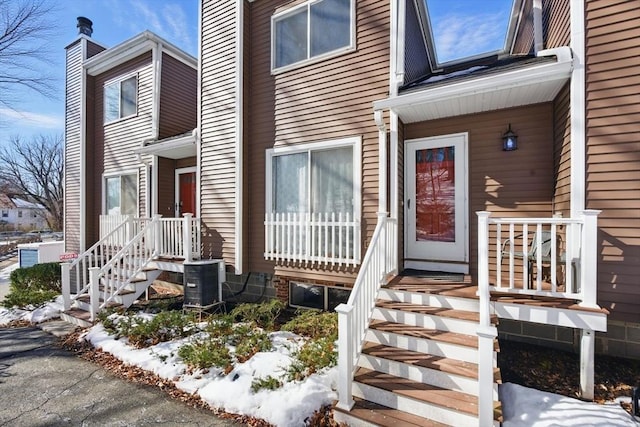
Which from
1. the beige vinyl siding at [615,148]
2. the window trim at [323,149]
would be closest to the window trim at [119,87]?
the window trim at [323,149]

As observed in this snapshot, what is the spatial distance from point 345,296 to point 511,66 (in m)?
4.13

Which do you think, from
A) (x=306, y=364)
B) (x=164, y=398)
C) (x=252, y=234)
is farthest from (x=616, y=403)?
(x=252, y=234)

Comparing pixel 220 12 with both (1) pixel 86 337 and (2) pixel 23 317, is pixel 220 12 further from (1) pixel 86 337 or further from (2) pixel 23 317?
(2) pixel 23 317

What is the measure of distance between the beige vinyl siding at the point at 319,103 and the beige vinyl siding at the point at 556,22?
2240 mm

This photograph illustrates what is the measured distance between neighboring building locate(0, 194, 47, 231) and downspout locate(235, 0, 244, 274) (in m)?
52.4

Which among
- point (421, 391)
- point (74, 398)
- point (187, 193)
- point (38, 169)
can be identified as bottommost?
point (74, 398)

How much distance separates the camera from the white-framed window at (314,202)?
A: 498 centimetres

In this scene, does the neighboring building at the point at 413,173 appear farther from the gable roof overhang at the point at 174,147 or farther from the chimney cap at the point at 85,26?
the chimney cap at the point at 85,26

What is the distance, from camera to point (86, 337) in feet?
15.7

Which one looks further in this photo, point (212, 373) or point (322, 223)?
point (322, 223)

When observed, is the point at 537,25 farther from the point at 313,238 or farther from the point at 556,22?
the point at 313,238

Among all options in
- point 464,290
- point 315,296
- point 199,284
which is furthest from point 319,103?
point 199,284

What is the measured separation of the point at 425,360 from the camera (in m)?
3.05

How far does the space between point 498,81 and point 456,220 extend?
1997 millimetres
